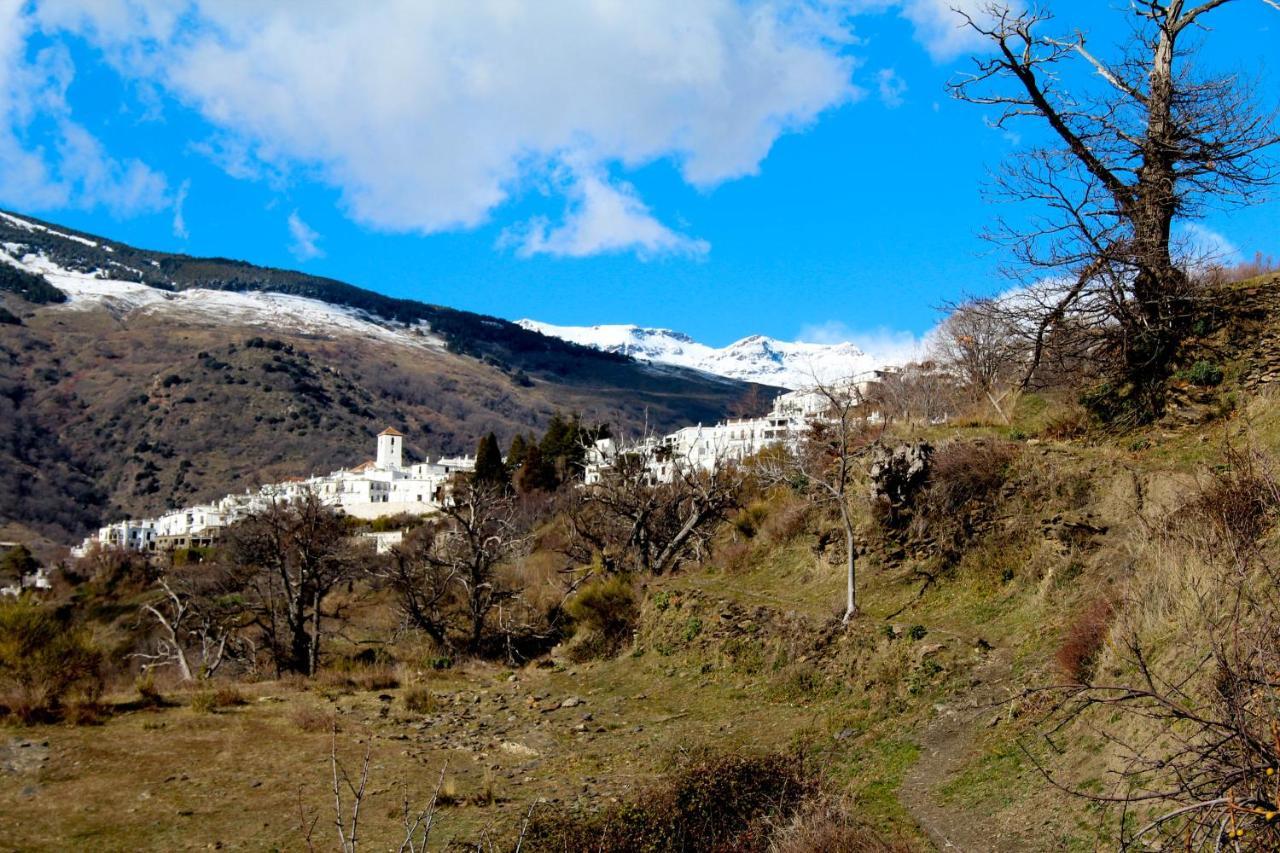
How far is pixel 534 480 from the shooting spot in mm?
56500

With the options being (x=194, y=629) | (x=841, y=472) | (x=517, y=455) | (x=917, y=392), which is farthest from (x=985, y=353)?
(x=517, y=455)

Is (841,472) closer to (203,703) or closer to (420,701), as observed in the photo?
(420,701)

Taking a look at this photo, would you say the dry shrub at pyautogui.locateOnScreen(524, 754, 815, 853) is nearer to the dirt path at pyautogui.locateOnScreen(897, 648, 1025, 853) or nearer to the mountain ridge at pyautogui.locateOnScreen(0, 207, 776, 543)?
the dirt path at pyautogui.locateOnScreen(897, 648, 1025, 853)

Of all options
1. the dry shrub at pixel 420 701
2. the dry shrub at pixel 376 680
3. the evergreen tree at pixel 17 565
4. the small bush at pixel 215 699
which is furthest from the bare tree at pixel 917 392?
the evergreen tree at pixel 17 565

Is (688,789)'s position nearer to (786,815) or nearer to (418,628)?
(786,815)

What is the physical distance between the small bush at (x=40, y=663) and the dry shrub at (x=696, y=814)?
995 cm

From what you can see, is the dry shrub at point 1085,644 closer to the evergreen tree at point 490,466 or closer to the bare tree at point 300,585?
the bare tree at point 300,585

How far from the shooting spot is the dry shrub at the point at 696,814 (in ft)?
27.1

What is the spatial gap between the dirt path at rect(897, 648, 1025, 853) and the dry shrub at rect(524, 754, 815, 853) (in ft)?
3.48

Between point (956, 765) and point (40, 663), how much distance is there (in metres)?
15.5

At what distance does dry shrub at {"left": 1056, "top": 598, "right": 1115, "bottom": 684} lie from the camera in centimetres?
883

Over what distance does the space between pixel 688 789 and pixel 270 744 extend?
7290 mm

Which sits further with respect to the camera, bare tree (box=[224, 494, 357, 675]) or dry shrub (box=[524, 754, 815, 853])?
bare tree (box=[224, 494, 357, 675])

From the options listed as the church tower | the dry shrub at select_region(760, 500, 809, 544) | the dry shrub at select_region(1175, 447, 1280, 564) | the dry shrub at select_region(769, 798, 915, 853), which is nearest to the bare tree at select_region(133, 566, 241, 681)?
the dry shrub at select_region(760, 500, 809, 544)
